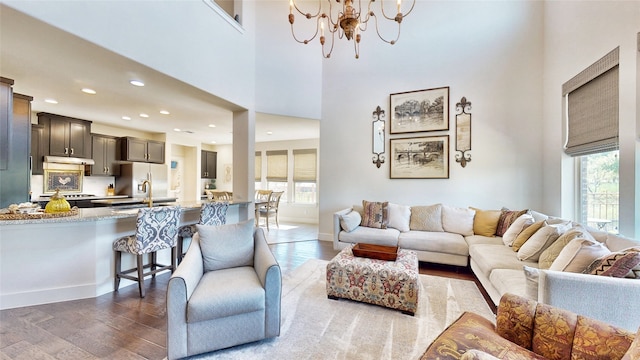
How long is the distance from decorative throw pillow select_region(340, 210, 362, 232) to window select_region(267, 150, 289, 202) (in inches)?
154

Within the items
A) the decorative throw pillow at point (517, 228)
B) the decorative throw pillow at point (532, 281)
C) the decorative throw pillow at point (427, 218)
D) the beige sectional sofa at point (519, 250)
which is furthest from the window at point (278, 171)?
the decorative throw pillow at point (532, 281)

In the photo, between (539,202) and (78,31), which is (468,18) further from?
(78,31)

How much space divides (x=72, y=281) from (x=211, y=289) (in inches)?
79.2

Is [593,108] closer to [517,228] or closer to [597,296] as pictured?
[517,228]

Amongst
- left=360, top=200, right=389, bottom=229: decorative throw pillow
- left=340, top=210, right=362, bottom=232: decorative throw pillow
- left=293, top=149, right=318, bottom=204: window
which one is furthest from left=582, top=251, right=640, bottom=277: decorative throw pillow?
left=293, top=149, right=318, bottom=204: window

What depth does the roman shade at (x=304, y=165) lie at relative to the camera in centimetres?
745

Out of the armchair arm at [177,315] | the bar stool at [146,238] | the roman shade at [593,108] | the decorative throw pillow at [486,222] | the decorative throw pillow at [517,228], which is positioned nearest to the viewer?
the armchair arm at [177,315]

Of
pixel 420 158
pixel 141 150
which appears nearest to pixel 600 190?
pixel 420 158

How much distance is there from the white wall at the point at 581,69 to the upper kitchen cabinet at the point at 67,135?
8.50 m

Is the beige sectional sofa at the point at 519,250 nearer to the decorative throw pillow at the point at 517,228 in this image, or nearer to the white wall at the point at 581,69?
the decorative throw pillow at the point at 517,228

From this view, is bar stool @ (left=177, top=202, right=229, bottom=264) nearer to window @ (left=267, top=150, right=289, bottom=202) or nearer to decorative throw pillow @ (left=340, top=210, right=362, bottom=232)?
decorative throw pillow @ (left=340, top=210, right=362, bottom=232)

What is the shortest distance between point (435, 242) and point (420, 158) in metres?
1.67

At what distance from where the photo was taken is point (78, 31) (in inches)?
85.3

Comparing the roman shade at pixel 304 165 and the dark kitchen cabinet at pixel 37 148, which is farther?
the roman shade at pixel 304 165
